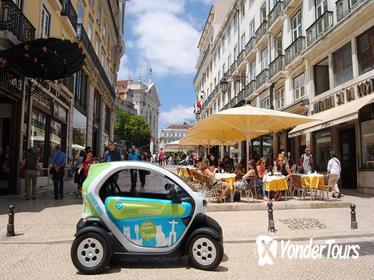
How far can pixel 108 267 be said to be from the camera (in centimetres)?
551

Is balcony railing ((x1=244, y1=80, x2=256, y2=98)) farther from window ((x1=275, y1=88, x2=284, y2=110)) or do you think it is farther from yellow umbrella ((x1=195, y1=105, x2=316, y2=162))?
yellow umbrella ((x1=195, y1=105, x2=316, y2=162))

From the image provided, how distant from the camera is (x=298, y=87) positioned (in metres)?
22.4

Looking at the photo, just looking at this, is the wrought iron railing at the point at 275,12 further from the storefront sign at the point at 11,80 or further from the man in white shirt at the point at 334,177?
the storefront sign at the point at 11,80

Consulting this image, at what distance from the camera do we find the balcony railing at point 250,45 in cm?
3090

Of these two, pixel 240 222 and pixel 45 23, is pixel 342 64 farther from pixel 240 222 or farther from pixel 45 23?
pixel 45 23

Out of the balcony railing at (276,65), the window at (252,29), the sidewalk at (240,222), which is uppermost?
the window at (252,29)

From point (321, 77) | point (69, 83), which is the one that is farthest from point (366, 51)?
point (69, 83)

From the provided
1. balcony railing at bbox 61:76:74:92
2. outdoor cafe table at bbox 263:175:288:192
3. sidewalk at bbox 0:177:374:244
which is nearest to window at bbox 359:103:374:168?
sidewalk at bbox 0:177:374:244

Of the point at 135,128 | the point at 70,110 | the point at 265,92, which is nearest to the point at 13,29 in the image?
the point at 70,110

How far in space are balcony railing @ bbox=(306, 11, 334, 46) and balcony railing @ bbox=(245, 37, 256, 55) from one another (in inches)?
420

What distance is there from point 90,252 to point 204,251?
1620mm

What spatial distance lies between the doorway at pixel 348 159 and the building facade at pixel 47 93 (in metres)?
12.5

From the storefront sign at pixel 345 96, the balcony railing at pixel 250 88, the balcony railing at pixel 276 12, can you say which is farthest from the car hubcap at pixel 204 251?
the balcony railing at pixel 250 88

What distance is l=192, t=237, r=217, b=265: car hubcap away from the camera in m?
5.38
